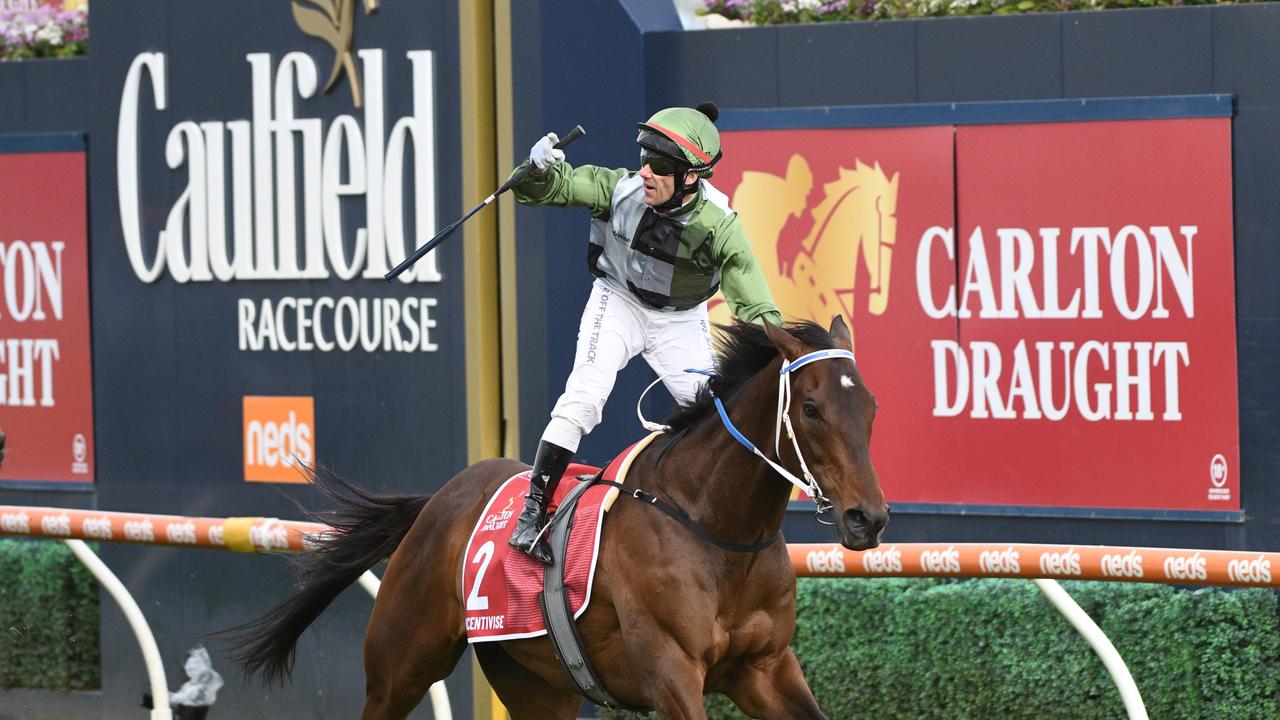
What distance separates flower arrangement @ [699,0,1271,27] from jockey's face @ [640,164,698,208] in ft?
8.45

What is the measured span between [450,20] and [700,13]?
102 centimetres

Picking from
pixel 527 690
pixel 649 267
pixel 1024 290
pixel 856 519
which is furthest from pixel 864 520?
pixel 1024 290

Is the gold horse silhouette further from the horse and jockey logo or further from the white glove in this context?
the white glove

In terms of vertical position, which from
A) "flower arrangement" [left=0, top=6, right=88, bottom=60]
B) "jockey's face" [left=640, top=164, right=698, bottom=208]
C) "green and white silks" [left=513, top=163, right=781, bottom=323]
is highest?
"flower arrangement" [left=0, top=6, right=88, bottom=60]

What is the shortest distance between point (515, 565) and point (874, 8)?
10.3 ft

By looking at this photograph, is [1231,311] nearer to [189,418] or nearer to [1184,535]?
[1184,535]

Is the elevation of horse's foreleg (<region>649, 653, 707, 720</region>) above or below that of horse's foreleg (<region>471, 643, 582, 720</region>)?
above

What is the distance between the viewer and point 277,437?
301 inches

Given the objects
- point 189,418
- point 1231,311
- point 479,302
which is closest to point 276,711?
point 189,418

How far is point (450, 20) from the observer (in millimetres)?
7250

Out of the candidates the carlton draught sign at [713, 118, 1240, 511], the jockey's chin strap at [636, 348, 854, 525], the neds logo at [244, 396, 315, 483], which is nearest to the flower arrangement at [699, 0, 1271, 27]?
the carlton draught sign at [713, 118, 1240, 511]

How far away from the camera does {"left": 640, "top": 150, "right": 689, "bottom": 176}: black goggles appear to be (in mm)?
4711

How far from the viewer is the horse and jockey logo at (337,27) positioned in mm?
7418

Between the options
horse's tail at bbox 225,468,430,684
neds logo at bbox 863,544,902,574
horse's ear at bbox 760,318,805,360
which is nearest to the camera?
horse's ear at bbox 760,318,805,360
